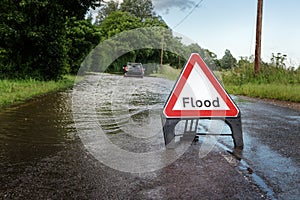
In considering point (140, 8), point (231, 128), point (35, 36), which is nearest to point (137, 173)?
point (231, 128)

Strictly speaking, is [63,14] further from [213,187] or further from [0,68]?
[213,187]

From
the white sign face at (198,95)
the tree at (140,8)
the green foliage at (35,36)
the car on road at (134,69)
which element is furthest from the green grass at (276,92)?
the tree at (140,8)

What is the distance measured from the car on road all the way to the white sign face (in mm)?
23510

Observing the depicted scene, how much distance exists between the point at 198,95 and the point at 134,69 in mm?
24616

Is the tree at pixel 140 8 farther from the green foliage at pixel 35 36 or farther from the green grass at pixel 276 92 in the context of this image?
the green grass at pixel 276 92

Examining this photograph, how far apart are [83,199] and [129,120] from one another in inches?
186

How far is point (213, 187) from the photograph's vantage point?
339 cm

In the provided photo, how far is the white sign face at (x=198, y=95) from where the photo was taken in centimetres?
516

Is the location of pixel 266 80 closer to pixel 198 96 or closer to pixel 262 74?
pixel 262 74

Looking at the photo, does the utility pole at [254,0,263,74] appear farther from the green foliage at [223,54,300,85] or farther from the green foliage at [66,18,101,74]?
the green foliage at [66,18,101,74]

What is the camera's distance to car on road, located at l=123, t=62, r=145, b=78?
28891 millimetres

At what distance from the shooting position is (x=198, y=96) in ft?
17.1

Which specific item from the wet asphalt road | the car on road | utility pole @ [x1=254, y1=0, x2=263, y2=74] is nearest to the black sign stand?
the wet asphalt road

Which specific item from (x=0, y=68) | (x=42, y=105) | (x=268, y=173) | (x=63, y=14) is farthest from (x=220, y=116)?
(x=63, y=14)
